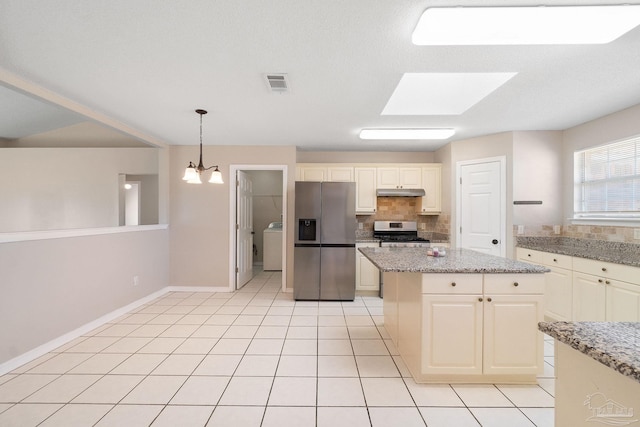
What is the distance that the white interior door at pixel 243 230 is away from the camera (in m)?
4.61

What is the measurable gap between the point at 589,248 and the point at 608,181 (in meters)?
0.77

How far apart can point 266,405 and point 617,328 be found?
1839 mm

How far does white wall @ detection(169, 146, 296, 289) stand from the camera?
450cm

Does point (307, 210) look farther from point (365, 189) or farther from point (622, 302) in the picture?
point (622, 302)

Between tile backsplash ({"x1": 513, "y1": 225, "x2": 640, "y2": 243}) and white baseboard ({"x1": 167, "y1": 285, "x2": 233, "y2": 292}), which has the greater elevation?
tile backsplash ({"x1": 513, "y1": 225, "x2": 640, "y2": 243})

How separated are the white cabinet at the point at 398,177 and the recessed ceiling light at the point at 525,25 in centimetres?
286

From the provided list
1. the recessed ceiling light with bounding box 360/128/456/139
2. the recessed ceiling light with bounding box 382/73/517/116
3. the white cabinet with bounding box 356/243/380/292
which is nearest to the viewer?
the recessed ceiling light with bounding box 382/73/517/116

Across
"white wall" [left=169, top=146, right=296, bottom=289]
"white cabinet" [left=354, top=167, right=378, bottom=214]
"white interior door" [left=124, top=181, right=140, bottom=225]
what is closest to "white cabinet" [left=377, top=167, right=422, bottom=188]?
"white cabinet" [left=354, top=167, right=378, bottom=214]

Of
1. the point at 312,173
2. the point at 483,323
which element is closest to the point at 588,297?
the point at 483,323

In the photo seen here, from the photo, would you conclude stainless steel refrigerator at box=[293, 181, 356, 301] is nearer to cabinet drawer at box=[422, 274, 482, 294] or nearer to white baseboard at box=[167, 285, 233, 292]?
white baseboard at box=[167, 285, 233, 292]

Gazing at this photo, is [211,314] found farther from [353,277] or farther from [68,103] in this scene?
[68,103]

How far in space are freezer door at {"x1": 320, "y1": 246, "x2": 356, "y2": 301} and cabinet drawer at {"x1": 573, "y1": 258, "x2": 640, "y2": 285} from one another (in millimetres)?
2459

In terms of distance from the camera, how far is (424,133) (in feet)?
12.0

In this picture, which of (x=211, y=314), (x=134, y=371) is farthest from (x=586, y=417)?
(x=211, y=314)
